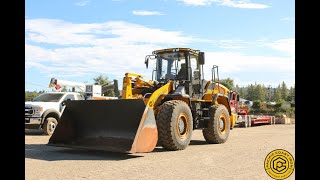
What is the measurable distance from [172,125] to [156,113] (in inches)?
41.5

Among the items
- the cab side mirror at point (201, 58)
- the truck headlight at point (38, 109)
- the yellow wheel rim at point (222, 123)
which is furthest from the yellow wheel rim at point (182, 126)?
the truck headlight at point (38, 109)

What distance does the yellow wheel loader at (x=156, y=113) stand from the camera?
959 cm

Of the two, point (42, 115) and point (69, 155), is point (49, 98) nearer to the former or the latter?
point (42, 115)

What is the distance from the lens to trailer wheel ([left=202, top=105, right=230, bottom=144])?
12.2 meters

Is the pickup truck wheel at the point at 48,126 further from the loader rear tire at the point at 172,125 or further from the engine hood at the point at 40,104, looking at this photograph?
the loader rear tire at the point at 172,125

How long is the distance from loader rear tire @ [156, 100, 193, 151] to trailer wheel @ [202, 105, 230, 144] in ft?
6.35

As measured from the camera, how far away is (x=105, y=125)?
10.4m

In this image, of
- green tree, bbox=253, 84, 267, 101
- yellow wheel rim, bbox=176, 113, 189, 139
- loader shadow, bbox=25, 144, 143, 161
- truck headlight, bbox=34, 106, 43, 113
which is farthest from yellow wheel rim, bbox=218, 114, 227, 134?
green tree, bbox=253, 84, 267, 101
